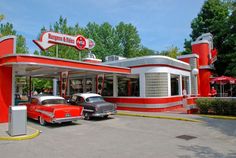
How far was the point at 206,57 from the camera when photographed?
23.8 m

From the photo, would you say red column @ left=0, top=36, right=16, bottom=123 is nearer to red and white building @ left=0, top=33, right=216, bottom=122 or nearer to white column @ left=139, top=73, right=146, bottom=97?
red and white building @ left=0, top=33, right=216, bottom=122

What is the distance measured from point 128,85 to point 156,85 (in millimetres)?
2862

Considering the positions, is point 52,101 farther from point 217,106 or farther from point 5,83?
point 217,106

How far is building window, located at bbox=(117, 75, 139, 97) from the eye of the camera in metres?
18.7

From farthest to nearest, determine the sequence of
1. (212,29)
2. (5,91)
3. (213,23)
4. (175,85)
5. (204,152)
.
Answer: (213,23) → (212,29) → (175,85) → (5,91) → (204,152)

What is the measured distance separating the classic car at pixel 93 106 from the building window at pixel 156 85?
14.8 feet

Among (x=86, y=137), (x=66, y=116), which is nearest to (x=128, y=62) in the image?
(x=66, y=116)

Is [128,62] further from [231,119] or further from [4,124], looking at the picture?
[4,124]

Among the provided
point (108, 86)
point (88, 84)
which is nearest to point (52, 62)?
point (108, 86)

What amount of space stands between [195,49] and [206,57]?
153 cm

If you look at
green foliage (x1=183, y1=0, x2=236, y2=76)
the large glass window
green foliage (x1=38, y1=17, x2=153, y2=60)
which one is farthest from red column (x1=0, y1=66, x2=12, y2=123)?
green foliage (x1=38, y1=17, x2=153, y2=60)

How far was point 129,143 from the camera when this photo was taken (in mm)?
7922

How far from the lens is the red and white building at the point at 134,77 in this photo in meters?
12.3

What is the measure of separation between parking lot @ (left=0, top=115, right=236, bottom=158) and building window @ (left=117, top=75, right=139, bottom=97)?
796 cm
